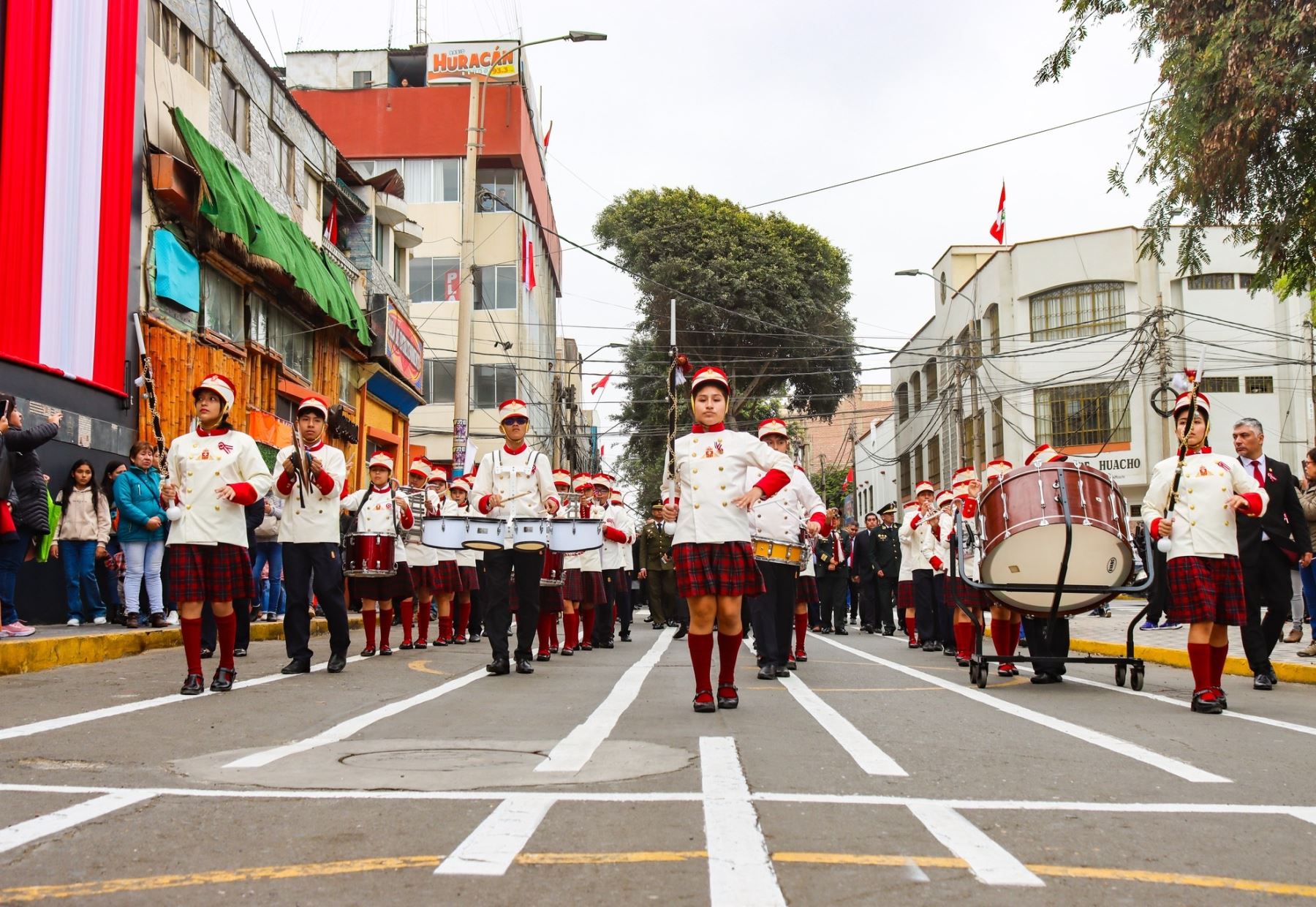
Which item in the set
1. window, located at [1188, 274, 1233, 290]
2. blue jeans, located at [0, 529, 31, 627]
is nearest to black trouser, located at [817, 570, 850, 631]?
blue jeans, located at [0, 529, 31, 627]

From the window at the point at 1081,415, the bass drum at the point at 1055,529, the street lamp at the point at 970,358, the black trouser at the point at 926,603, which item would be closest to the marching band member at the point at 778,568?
the bass drum at the point at 1055,529

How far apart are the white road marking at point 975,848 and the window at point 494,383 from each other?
44609mm

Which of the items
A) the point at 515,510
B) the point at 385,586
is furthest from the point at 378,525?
the point at 515,510

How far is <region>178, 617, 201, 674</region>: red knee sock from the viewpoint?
28.8ft

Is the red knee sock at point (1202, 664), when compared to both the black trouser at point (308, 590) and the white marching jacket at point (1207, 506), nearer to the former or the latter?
the white marching jacket at point (1207, 506)

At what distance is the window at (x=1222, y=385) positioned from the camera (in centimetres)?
4169

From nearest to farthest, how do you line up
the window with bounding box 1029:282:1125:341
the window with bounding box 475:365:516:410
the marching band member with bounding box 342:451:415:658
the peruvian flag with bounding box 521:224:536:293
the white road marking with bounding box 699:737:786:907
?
1. the white road marking with bounding box 699:737:786:907
2. the marching band member with bounding box 342:451:415:658
3. the window with bounding box 1029:282:1125:341
4. the window with bounding box 475:365:516:410
5. the peruvian flag with bounding box 521:224:536:293

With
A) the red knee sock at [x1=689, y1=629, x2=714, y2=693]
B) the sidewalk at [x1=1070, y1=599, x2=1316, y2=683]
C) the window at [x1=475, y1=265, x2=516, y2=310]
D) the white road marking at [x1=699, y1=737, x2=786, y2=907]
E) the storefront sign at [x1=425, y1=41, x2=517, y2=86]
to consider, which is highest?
the storefront sign at [x1=425, y1=41, x2=517, y2=86]

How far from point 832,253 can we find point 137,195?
32.9m

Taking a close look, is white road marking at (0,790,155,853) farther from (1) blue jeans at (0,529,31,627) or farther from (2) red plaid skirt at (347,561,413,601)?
(2) red plaid skirt at (347,561,413,601)

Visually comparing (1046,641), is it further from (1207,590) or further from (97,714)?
(97,714)

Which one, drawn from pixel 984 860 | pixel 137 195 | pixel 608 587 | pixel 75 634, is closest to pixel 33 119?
pixel 137 195

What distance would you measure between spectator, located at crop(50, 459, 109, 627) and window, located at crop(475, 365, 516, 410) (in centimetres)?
3435

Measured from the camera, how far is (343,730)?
685 cm
